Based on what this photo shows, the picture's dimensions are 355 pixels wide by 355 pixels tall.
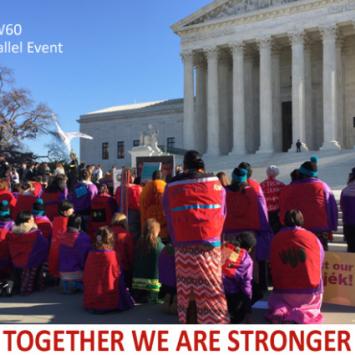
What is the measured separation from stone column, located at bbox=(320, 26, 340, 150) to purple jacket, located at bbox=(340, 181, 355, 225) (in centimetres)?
3028

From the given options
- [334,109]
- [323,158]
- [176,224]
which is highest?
[334,109]

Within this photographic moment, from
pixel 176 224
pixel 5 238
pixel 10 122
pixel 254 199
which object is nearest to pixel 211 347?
pixel 176 224

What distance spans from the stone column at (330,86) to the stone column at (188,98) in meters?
11.9

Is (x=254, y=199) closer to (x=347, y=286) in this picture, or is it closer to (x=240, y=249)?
(x=240, y=249)

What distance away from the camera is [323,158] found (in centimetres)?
3703

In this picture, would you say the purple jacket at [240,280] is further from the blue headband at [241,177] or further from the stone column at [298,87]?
the stone column at [298,87]

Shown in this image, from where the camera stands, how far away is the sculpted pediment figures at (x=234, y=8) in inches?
1676

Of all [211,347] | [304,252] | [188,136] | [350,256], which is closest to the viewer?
[211,347]

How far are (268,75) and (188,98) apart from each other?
7.82 meters

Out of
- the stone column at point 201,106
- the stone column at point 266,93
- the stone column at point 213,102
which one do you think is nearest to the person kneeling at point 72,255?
the stone column at point 266,93

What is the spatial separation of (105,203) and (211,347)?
6.61 metres

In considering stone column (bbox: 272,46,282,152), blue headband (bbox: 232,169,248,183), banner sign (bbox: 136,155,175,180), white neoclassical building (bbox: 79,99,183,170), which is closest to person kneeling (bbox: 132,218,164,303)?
blue headband (bbox: 232,169,248,183)

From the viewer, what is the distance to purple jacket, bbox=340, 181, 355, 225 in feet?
32.6

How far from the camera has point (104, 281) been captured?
344 inches
